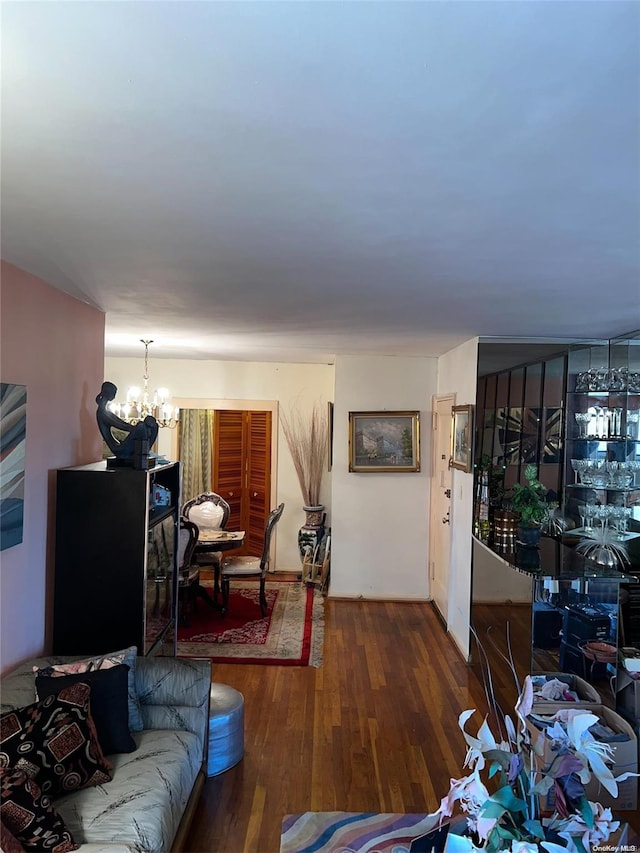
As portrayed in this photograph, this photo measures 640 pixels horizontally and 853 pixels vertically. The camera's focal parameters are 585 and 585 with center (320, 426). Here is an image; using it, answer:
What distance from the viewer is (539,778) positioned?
140 cm

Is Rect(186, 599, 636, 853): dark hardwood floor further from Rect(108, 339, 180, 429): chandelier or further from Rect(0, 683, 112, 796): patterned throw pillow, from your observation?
Rect(108, 339, 180, 429): chandelier

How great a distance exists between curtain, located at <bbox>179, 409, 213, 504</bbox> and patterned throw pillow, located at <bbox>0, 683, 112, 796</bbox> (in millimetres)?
5000

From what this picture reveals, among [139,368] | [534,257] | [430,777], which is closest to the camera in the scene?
[534,257]

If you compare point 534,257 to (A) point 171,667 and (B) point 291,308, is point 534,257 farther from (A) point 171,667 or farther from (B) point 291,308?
(A) point 171,667

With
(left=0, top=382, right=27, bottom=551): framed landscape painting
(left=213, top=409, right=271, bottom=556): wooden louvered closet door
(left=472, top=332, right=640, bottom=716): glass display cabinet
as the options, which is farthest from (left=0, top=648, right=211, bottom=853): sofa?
(left=213, top=409, right=271, bottom=556): wooden louvered closet door

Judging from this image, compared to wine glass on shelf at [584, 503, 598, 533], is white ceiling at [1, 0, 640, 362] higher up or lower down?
higher up

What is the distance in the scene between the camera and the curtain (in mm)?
7238

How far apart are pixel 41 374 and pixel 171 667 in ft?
5.07

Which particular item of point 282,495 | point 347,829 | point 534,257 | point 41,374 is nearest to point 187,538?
point 282,495

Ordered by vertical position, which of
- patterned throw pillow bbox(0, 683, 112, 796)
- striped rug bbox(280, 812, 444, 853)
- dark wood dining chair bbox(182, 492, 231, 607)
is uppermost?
dark wood dining chair bbox(182, 492, 231, 607)

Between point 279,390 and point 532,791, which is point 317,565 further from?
point 532,791

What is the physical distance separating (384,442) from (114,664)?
3780 millimetres

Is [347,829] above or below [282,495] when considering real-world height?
below

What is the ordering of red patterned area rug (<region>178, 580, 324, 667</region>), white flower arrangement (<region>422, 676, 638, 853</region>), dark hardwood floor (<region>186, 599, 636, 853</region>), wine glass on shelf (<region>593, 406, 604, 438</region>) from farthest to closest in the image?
red patterned area rug (<region>178, 580, 324, 667</region>) → wine glass on shelf (<region>593, 406, 604, 438</region>) → dark hardwood floor (<region>186, 599, 636, 853</region>) → white flower arrangement (<region>422, 676, 638, 853</region>)
